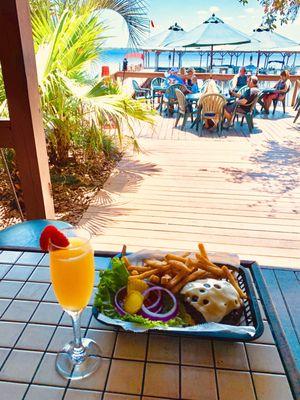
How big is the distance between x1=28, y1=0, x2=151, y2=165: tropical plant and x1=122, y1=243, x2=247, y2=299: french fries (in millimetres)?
2297

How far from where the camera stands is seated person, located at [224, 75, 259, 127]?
6.57 m

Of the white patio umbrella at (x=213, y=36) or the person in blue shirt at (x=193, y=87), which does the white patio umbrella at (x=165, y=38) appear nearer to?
the white patio umbrella at (x=213, y=36)

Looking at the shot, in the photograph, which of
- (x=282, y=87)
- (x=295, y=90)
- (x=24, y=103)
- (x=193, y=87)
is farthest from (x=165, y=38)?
(x=24, y=103)

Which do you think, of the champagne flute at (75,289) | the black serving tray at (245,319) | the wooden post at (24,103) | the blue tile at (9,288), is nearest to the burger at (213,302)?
the black serving tray at (245,319)

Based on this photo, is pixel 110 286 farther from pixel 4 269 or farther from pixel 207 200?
pixel 207 200

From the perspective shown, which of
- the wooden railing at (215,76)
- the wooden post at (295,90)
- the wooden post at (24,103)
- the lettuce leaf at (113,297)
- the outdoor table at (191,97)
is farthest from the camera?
the wooden post at (295,90)

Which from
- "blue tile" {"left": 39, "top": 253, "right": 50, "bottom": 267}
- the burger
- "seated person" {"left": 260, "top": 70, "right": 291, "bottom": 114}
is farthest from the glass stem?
"seated person" {"left": 260, "top": 70, "right": 291, "bottom": 114}

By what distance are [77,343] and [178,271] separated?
338 mm

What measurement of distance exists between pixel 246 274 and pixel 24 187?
170 cm

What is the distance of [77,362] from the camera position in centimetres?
77

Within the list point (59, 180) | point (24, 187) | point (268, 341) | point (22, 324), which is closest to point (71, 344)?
point (22, 324)

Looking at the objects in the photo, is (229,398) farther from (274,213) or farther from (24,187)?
(274,213)

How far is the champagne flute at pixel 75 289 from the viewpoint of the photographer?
2.48 ft

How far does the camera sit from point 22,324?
894 millimetres
